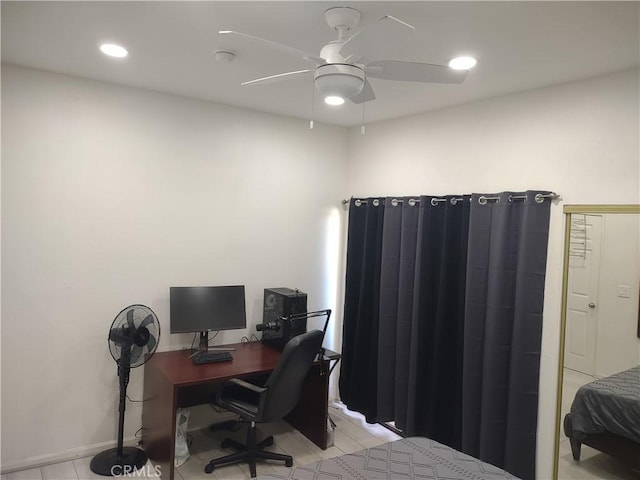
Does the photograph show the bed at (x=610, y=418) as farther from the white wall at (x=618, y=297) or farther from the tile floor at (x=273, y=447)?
the tile floor at (x=273, y=447)

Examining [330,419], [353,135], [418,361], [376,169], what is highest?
[353,135]

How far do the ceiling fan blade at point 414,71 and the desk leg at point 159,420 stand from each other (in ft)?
6.87

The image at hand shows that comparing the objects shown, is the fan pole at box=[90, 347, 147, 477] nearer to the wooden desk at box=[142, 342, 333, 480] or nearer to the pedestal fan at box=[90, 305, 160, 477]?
the pedestal fan at box=[90, 305, 160, 477]

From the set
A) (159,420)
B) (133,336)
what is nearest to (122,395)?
(159,420)

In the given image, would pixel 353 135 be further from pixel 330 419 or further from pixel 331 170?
pixel 330 419

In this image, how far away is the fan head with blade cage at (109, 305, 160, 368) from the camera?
2836 millimetres

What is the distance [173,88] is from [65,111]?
702mm

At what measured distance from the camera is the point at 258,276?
3.74 meters

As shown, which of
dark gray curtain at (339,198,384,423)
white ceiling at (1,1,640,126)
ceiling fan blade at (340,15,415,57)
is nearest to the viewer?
ceiling fan blade at (340,15,415,57)

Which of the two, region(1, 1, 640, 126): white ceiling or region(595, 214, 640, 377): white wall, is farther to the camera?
region(595, 214, 640, 377): white wall

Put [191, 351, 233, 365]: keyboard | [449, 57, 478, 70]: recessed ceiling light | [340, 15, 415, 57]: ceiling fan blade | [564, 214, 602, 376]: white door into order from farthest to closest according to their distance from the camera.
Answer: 1. [191, 351, 233, 365]: keyboard
2. [564, 214, 602, 376]: white door
3. [449, 57, 478, 70]: recessed ceiling light
4. [340, 15, 415, 57]: ceiling fan blade

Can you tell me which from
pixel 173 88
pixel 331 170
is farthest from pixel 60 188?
pixel 331 170

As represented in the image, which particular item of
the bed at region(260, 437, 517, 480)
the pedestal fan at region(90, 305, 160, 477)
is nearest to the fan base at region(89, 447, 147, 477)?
the pedestal fan at region(90, 305, 160, 477)

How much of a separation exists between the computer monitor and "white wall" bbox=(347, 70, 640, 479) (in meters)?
1.66
